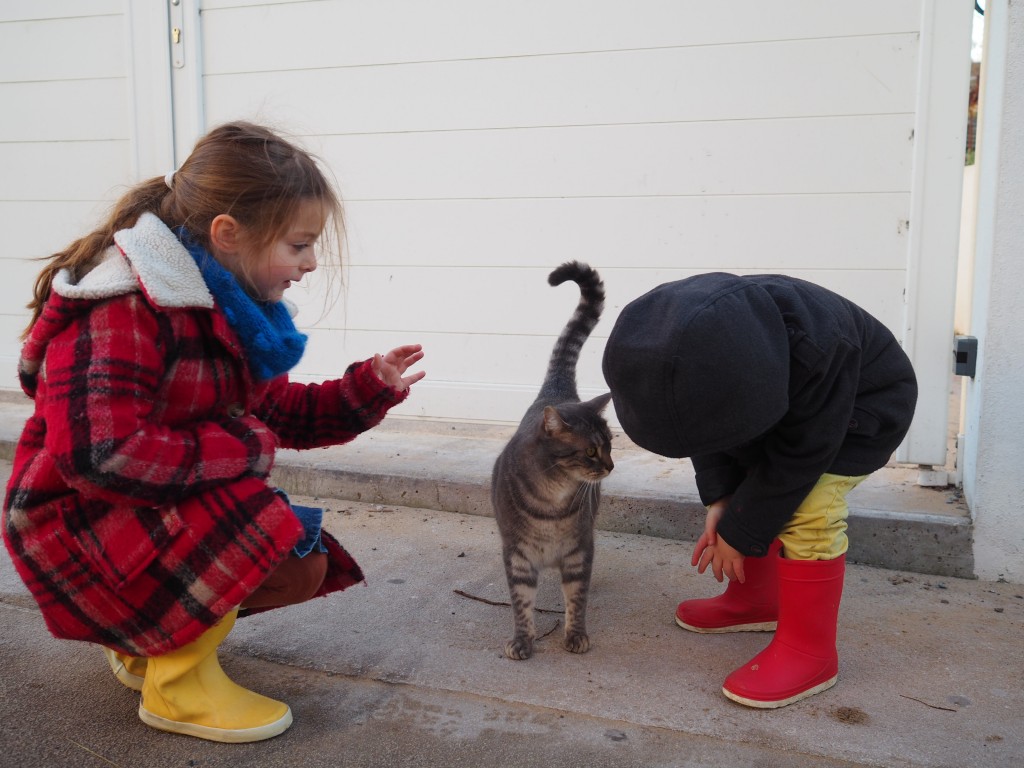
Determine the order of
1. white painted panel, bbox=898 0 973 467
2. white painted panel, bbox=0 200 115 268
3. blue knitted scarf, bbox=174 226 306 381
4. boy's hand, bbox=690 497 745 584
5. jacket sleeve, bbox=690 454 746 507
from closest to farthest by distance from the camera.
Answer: blue knitted scarf, bbox=174 226 306 381
boy's hand, bbox=690 497 745 584
jacket sleeve, bbox=690 454 746 507
white painted panel, bbox=898 0 973 467
white painted panel, bbox=0 200 115 268

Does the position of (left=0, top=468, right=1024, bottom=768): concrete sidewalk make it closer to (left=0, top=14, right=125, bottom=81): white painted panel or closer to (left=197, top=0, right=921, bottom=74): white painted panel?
(left=197, top=0, right=921, bottom=74): white painted panel

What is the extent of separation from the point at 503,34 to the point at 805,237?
4.97 feet

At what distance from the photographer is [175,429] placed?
1.86m

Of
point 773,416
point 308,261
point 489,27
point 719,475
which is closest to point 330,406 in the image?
point 308,261

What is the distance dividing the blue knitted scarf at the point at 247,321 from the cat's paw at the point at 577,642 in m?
1.03

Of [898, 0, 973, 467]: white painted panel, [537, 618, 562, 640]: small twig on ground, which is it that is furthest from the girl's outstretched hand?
[898, 0, 973, 467]: white painted panel

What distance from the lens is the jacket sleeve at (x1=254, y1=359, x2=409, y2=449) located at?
2.33 metres

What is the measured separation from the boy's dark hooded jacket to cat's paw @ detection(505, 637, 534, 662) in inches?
23.8

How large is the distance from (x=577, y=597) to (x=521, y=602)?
0.15 m

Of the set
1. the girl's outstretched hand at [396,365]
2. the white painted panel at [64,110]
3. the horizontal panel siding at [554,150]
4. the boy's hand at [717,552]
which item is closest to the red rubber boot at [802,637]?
the boy's hand at [717,552]

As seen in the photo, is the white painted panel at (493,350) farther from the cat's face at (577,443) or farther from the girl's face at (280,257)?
the girl's face at (280,257)

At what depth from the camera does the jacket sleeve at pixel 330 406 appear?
91.6 inches

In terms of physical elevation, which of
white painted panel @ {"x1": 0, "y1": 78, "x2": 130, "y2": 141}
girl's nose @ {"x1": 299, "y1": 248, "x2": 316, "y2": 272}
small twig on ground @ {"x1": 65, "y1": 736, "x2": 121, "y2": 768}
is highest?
white painted panel @ {"x1": 0, "y1": 78, "x2": 130, "y2": 141}

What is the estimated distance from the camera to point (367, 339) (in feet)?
14.2
